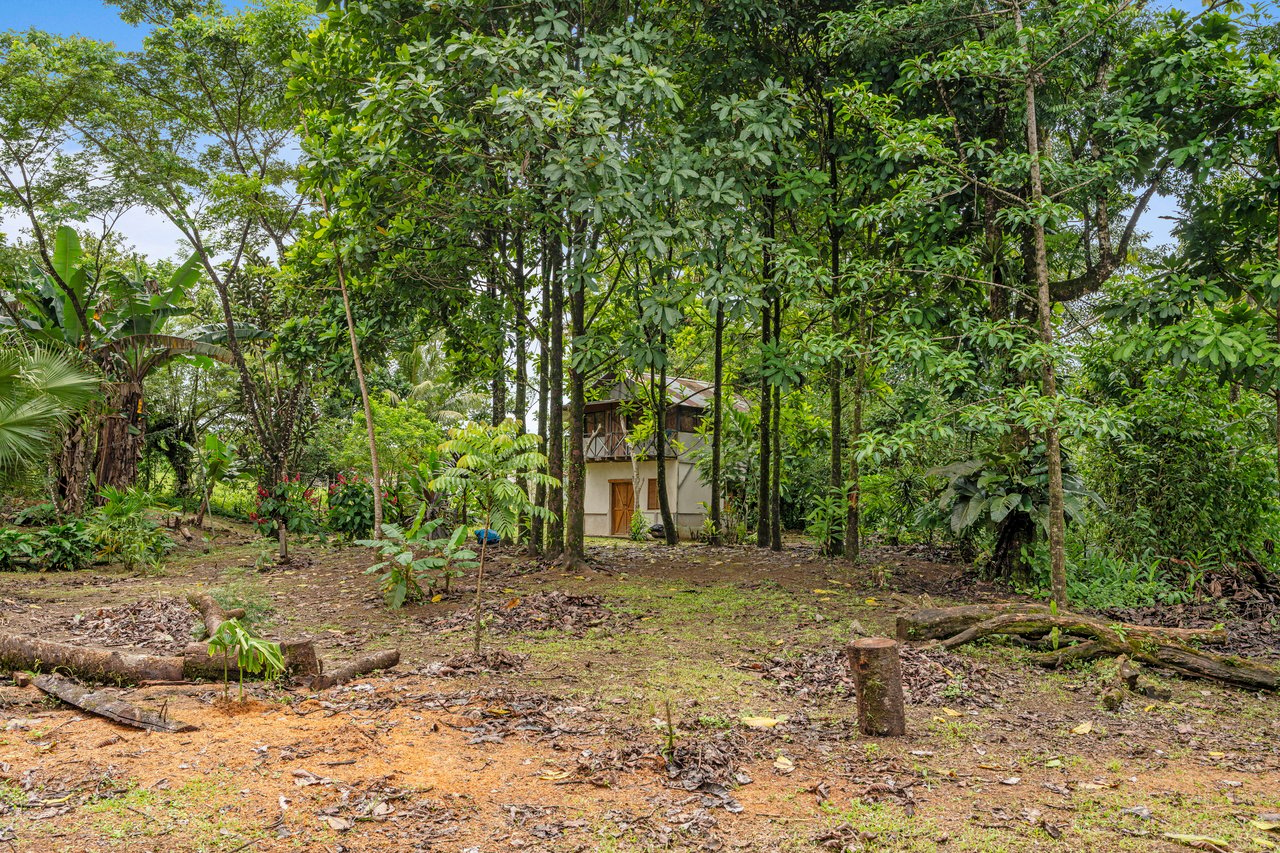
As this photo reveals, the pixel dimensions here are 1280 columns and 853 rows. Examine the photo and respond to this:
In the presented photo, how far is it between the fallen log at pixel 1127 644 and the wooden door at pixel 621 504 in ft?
61.7

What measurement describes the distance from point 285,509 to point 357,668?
10.4 m

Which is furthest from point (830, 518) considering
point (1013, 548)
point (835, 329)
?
point (1013, 548)

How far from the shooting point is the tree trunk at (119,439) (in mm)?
15453

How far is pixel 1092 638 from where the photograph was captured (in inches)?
265

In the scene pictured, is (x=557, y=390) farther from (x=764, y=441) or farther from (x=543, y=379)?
(x=764, y=441)

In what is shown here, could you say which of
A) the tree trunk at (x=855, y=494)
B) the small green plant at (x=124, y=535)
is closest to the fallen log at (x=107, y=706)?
the small green plant at (x=124, y=535)

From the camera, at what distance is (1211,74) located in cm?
759

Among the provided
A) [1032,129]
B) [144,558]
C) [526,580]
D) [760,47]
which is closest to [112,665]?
[526,580]

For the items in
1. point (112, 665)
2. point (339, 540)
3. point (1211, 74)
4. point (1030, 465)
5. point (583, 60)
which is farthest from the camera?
point (339, 540)

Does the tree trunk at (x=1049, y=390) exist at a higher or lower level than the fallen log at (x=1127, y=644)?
higher

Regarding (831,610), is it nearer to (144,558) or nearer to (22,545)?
(144,558)

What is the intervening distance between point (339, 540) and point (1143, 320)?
45.8ft

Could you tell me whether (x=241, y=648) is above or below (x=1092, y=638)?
above

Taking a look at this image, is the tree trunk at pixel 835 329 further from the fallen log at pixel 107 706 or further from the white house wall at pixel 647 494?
the white house wall at pixel 647 494
